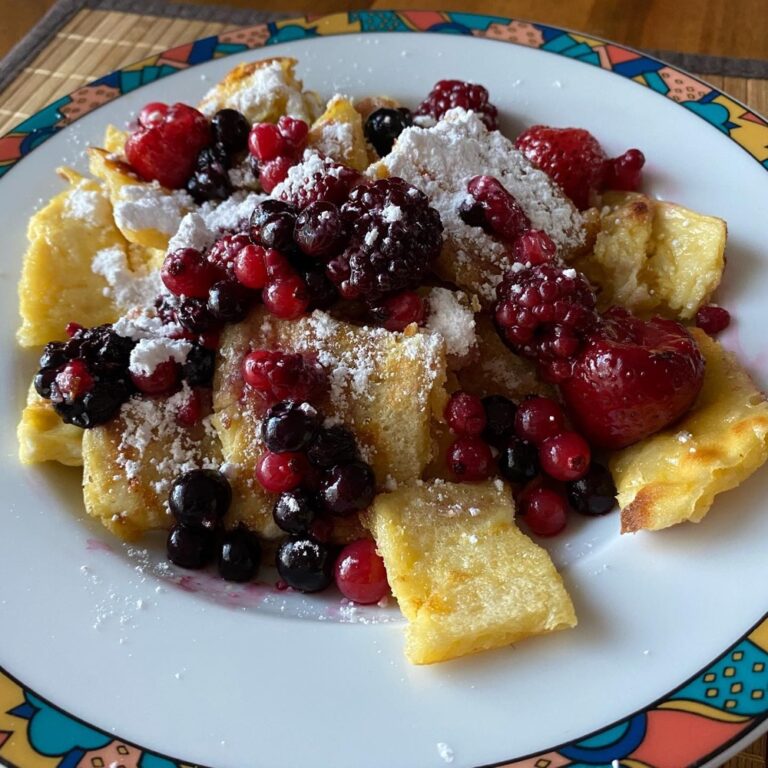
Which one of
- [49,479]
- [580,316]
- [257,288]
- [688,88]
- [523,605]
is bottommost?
[49,479]

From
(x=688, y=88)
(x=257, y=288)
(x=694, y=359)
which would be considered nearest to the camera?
(x=694, y=359)

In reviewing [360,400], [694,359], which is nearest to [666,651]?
[694,359]

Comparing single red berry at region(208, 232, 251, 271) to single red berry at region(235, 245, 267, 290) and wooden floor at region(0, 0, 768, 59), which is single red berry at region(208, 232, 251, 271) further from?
wooden floor at region(0, 0, 768, 59)

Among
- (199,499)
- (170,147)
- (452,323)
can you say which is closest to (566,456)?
(452,323)

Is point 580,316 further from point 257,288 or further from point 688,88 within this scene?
point 688,88

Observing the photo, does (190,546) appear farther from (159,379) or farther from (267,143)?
(267,143)

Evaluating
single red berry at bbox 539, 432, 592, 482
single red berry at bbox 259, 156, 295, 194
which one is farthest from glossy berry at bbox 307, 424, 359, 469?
single red berry at bbox 259, 156, 295, 194

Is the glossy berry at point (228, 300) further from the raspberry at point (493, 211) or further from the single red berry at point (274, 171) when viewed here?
the raspberry at point (493, 211)

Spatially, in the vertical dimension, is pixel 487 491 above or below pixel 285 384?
below
